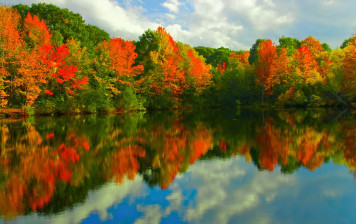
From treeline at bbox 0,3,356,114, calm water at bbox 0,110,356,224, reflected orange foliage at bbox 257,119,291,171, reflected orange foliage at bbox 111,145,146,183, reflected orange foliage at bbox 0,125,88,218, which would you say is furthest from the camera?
treeline at bbox 0,3,356,114

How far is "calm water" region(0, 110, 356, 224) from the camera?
257 inches

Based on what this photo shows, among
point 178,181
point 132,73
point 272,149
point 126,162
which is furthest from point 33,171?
point 132,73

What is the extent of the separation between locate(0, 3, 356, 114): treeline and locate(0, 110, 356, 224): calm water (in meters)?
23.3

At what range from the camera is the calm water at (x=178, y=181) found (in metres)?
6.54

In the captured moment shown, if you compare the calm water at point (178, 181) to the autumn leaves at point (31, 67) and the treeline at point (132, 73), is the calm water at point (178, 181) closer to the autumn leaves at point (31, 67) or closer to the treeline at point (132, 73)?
the autumn leaves at point (31, 67)

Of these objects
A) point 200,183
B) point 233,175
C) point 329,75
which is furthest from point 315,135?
point 329,75

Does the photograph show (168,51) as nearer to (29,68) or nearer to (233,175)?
(29,68)

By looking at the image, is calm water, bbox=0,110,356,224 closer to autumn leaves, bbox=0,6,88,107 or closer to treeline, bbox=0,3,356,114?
autumn leaves, bbox=0,6,88,107

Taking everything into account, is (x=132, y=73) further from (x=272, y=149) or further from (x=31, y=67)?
(x=272, y=149)

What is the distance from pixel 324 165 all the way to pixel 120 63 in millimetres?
37882

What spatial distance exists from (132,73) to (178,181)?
4062cm

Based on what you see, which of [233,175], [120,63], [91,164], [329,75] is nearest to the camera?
[233,175]

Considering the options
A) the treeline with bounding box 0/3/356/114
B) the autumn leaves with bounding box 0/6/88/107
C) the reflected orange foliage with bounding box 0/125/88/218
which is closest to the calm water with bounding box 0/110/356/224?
the reflected orange foliage with bounding box 0/125/88/218

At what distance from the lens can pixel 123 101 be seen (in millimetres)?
Answer: 46094
